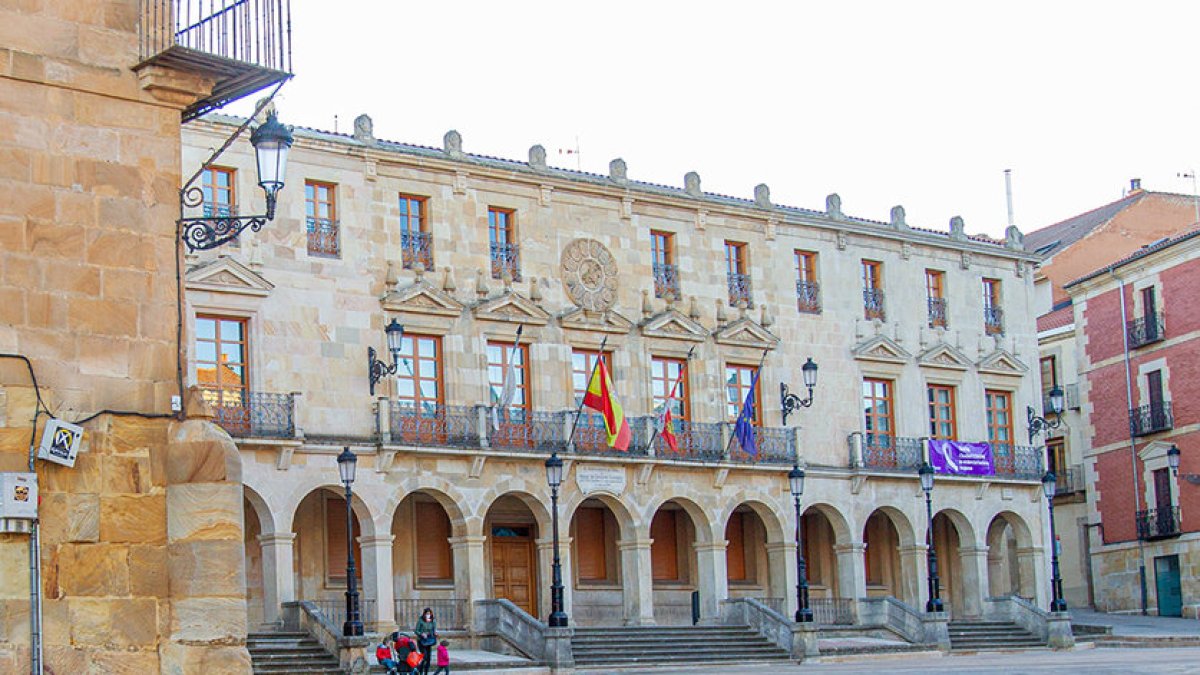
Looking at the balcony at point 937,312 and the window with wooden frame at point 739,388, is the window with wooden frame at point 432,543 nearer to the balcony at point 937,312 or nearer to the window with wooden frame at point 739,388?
the window with wooden frame at point 739,388

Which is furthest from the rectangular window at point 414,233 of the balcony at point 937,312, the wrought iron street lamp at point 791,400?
the balcony at point 937,312

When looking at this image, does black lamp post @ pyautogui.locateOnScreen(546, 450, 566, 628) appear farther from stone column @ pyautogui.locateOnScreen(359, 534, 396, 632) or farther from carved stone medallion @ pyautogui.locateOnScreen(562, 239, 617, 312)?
carved stone medallion @ pyautogui.locateOnScreen(562, 239, 617, 312)

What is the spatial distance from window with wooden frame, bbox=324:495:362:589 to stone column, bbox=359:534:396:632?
2.36 feet

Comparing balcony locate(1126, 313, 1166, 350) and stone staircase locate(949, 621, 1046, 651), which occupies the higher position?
balcony locate(1126, 313, 1166, 350)

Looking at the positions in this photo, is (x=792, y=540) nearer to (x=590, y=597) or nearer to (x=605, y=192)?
(x=590, y=597)

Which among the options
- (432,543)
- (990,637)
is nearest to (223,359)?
(432,543)

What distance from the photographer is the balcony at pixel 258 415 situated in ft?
99.1

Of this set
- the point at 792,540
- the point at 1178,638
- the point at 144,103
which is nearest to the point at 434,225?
the point at 792,540

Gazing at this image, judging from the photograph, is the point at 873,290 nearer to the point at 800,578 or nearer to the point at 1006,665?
the point at 800,578

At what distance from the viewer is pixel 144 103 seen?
11.4 metres

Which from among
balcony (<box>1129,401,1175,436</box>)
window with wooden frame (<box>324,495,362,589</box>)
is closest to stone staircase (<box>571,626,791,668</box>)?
window with wooden frame (<box>324,495,362,589</box>)

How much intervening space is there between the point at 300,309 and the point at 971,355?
57.5 feet

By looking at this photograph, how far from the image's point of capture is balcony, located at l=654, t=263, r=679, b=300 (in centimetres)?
3744

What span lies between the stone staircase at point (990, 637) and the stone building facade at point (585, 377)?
1.48 metres
